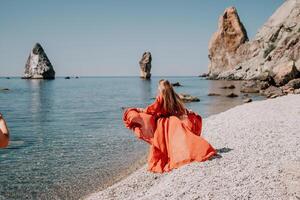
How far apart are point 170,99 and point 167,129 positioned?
2.46 ft

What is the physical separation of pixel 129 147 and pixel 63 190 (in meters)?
5.72

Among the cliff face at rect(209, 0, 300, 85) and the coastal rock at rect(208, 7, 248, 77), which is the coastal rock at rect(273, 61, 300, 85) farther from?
the coastal rock at rect(208, 7, 248, 77)

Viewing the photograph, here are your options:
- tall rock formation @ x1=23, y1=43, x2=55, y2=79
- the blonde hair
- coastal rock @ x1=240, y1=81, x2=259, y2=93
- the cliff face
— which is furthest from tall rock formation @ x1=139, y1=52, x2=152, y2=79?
the blonde hair

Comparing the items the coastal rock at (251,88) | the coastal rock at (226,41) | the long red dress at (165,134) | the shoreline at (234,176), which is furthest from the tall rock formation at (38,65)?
the long red dress at (165,134)

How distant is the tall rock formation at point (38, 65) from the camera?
176875mm

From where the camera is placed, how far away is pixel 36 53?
182 m

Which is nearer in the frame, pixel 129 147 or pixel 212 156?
pixel 212 156

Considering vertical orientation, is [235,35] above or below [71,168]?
above

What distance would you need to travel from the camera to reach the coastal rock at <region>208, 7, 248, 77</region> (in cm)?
13450

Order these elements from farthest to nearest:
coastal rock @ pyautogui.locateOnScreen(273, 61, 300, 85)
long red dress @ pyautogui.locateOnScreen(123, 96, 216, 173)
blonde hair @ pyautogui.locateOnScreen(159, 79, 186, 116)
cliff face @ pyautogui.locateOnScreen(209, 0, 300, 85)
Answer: cliff face @ pyautogui.locateOnScreen(209, 0, 300, 85)
coastal rock @ pyautogui.locateOnScreen(273, 61, 300, 85)
blonde hair @ pyautogui.locateOnScreen(159, 79, 186, 116)
long red dress @ pyautogui.locateOnScreen(123, 96, 216, 173)

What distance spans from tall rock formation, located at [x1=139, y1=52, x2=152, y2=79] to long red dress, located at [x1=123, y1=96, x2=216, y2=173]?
139780 mm

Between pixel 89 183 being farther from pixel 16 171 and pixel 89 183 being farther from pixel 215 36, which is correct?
pixel 215 36

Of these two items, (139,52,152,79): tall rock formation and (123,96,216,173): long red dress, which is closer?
(123,96,216,173): long red dress

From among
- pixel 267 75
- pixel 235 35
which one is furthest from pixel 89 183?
pixel 235 35
